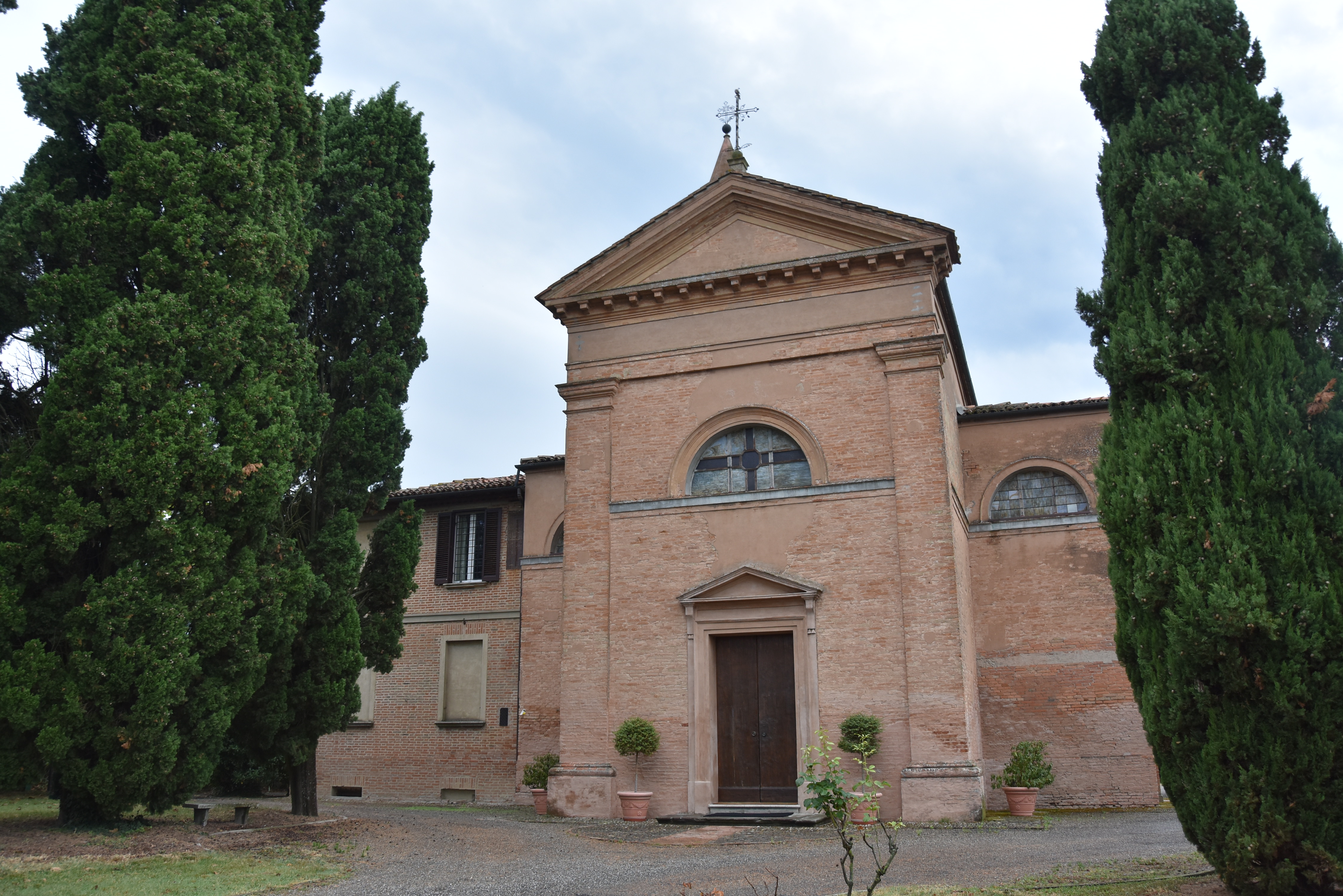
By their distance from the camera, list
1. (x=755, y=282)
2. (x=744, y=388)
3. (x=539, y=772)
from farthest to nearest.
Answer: (x=539, y=772) < (x=755, y=282) < (x=744, y=388)

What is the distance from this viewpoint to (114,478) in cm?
970

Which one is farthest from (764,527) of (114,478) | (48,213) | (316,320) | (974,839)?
(48,213)

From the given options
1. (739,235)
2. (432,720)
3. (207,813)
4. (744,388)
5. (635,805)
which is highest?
(739,235)

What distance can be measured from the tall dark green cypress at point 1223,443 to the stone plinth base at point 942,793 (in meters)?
5.97

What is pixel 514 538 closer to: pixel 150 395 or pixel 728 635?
pixel 728 635

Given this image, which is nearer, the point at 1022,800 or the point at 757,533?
the point at 1022,800

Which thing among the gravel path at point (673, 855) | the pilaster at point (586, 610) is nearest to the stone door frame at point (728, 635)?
the gravel path at point (673, 855)

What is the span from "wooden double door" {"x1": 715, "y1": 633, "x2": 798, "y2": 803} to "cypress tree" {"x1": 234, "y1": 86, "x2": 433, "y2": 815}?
15.7ft

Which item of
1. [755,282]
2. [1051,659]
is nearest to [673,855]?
[1051,659]

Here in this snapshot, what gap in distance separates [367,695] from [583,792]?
8.30 meters

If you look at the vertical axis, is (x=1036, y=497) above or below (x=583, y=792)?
above

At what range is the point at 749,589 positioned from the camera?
14547mm

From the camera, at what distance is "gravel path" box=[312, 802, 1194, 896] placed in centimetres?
830

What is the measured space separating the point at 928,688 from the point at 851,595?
1622 mm
